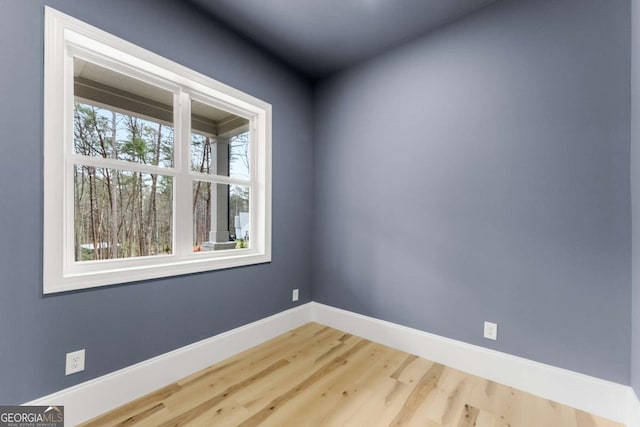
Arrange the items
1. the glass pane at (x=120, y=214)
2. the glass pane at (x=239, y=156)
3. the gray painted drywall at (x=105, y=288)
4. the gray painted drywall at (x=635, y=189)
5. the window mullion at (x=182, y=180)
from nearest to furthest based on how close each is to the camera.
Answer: the gray painted drywall at (x=105, y=288)
the gray painted drywall at (x=635, y=189)
the glass pane at (x=120, y=214)
the window mullion at (x=182, y=180)
the glass pane at (x=239, y=156)

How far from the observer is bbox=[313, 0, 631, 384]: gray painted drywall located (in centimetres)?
165

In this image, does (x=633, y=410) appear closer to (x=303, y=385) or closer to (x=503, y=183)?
(x=503, y=183)

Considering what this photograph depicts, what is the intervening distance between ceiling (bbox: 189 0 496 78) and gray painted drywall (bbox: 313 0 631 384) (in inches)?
5.8

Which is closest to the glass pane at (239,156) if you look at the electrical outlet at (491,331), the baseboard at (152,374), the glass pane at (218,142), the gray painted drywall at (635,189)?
the glass pane at (218,142)

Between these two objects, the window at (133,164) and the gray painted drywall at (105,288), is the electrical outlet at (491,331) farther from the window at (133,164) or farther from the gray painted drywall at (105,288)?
the window at (133,164)

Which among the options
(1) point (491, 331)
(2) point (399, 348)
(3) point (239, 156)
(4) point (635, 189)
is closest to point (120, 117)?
(3) point (239, 156)

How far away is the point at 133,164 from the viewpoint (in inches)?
73.5

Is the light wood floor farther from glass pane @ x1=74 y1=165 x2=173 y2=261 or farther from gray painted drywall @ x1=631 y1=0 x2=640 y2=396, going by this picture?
glass pane @ x1=74 y1=165 x2=173 y2=261

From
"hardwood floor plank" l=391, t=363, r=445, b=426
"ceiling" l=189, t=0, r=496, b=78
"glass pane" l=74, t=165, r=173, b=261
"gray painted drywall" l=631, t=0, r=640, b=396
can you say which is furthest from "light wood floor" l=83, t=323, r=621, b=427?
"ceiling" l=189, t=0, r=496, b=78

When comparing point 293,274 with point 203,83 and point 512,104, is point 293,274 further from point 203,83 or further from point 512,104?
point 512,104

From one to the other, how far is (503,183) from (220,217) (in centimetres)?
226

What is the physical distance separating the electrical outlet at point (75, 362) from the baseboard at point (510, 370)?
6.78 ft

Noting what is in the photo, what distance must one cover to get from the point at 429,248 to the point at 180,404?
207 cm

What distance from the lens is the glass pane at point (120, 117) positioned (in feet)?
5.63
